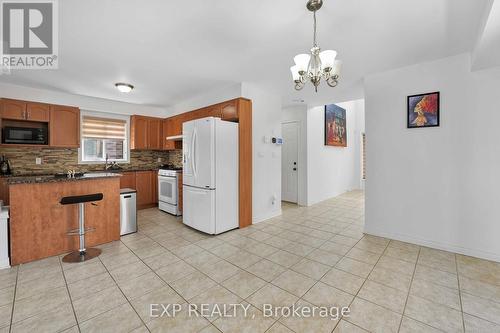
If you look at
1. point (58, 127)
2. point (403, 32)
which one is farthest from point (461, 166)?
point (58, 127)

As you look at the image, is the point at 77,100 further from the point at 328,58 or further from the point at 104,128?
the point at 328,58

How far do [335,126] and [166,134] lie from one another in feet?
16.1

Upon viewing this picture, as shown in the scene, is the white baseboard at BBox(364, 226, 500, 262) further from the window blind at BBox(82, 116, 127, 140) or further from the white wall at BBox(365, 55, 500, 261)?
the window blind at BBox(82, 116, 127, 140)

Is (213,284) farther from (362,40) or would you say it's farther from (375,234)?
(362,40)

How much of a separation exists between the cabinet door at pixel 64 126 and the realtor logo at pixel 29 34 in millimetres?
1238

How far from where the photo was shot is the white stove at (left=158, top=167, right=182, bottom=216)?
456cm

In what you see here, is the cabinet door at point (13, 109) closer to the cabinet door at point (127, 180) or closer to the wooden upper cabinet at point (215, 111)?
the cabinet door at point (127, 180)

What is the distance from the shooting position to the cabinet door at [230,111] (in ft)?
12.5

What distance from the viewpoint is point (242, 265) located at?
251 cm

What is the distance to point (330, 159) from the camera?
636cm

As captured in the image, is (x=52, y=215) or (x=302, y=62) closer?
(x=302, y=62)

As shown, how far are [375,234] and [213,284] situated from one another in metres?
2.68

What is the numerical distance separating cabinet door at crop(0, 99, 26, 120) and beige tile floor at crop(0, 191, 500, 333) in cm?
290

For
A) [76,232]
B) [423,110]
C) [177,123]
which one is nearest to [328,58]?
[423,110]
